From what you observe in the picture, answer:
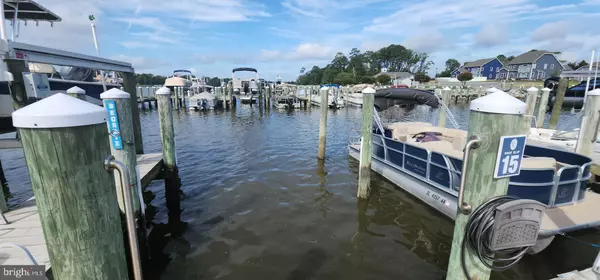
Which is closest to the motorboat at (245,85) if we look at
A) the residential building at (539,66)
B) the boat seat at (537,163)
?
the boat seat at (537,163)

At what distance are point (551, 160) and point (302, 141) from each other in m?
11.2

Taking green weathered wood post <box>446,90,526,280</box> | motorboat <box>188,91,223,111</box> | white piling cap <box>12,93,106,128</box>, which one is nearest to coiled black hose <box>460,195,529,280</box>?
green weathered wood post <box>446,90,526,280</box>

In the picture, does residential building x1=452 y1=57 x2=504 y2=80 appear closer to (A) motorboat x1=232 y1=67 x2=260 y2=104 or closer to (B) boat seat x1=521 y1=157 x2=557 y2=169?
(A) motorboat x1=232 y1=67 x2=260 y2=104

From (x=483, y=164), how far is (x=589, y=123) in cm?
769

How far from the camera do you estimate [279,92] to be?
1960 inches

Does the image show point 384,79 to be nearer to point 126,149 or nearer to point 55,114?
point 126,149

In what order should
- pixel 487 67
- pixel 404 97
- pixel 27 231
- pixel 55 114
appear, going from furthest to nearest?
pixel 487 67 < pixel 404 97 < pixel 27 231 < pixel 55 114

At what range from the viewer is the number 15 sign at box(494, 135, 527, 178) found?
235cm

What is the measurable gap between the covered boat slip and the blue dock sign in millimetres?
6568

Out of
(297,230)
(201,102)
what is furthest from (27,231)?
(201,102)

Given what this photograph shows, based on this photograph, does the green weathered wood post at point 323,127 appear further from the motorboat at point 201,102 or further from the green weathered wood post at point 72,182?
the motorboat at point 201,102

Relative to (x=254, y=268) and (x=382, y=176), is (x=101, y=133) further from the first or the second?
(x=382, y=176)

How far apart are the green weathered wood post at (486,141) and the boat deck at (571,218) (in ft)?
9.71

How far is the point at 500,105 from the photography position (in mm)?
2277
